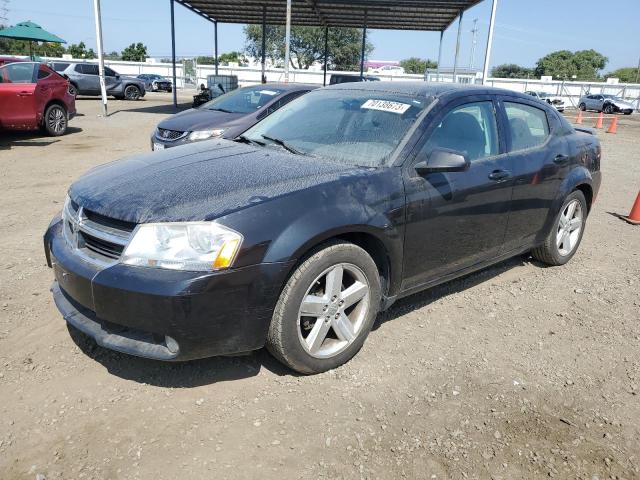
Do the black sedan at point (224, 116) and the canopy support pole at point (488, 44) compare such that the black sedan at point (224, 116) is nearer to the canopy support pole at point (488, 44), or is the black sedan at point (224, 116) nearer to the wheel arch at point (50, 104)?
the wheel arch at point (50, 104)

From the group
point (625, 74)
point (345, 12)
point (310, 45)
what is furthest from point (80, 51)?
point (625, 74)

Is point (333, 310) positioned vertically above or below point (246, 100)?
below

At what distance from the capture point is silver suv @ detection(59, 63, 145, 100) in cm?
2373

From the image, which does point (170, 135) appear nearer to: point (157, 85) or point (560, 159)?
point (560, 159)

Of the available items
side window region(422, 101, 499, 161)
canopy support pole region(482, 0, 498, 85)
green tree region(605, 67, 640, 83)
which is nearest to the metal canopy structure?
canopy support pole region(482, 0, 498, 85)

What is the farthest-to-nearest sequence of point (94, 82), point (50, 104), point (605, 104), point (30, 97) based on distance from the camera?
point (605, 104)
point (94, 82)
point (50, 104)
point (30, 97)

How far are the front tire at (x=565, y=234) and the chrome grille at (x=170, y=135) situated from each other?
5497mm

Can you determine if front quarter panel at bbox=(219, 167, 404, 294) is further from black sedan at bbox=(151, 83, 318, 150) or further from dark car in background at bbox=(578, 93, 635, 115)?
dark car in background at bbox=(578, 93, 635, 115)

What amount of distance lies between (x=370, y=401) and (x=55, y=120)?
1178 cm

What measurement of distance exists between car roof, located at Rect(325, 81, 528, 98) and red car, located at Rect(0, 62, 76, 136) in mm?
9122

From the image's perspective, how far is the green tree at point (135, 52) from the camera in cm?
8481

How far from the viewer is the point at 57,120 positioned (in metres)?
12.0

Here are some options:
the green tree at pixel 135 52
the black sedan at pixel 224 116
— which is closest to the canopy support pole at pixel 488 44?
the black sedan at pixel 224 116

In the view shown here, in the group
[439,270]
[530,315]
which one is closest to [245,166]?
[439,270]
